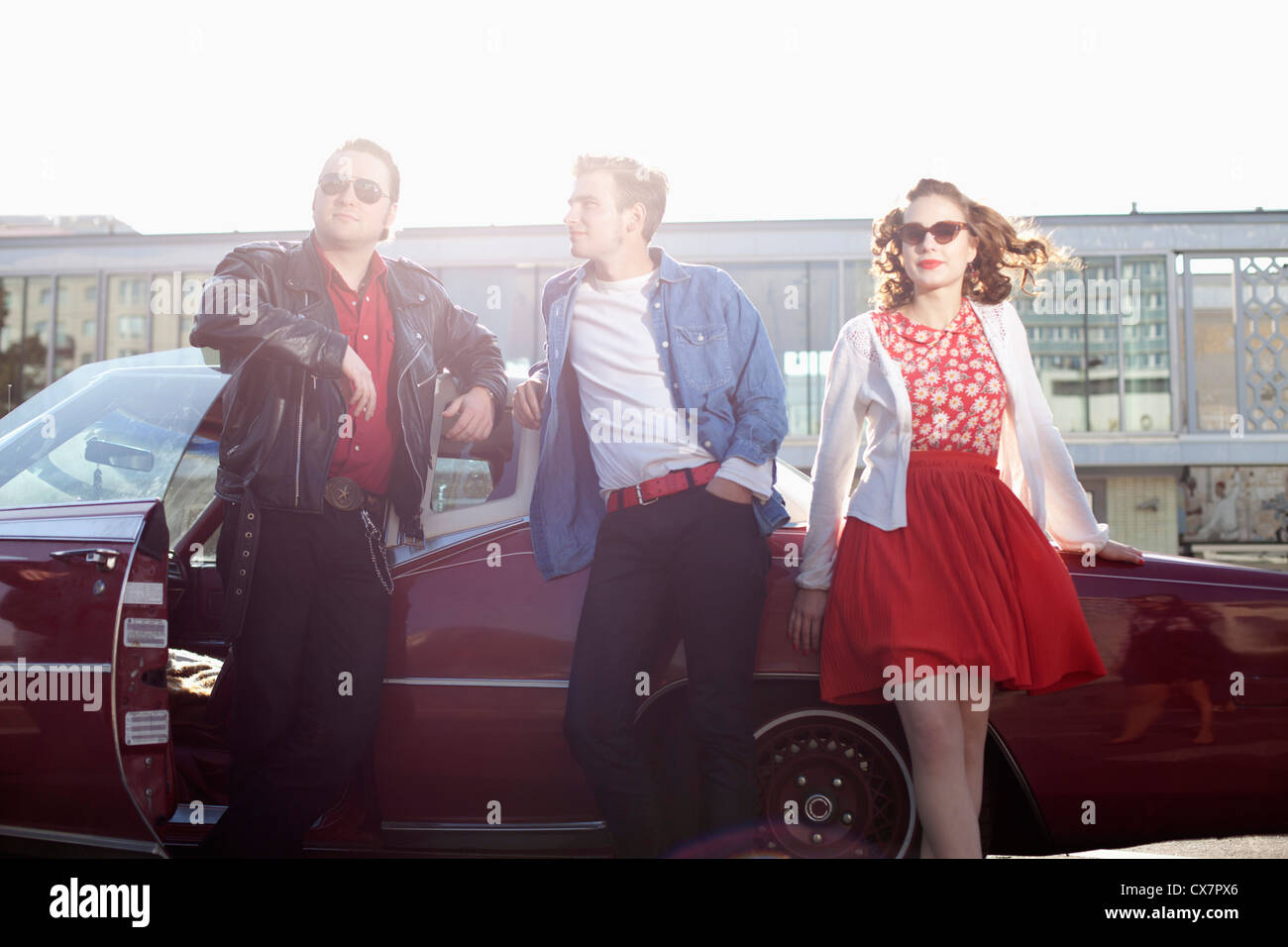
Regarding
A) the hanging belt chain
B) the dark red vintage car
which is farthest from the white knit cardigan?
the hanging belt chain

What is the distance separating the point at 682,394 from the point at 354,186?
1159 millimetres

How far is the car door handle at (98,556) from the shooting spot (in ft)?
9.56

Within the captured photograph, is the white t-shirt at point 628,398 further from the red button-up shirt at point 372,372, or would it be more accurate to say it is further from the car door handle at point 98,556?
the car door handle at point 98,556

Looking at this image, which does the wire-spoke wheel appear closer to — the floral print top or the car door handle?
the floral print top

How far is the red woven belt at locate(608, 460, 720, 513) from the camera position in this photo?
2719 mm

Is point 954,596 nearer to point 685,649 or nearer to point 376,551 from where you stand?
point 685,649

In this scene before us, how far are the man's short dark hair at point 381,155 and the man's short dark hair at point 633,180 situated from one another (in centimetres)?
59

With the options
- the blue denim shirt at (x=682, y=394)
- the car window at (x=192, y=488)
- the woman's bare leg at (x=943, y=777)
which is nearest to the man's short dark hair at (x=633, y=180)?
the blue denim shirt at (x=682, y=394)

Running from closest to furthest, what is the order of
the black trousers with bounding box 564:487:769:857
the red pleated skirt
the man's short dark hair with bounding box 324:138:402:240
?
the red pleated skirt < the black trousers with bounding box 564:487:769:857 < the man's short dark hair with bounding box 324:138:402:240

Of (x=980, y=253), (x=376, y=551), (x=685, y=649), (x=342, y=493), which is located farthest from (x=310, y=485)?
(x=980, y=253)

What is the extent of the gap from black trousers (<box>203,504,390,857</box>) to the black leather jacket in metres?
0.13

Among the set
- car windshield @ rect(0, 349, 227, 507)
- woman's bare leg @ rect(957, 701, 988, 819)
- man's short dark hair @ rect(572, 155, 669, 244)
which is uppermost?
man's short dark hair @ rect(572, 155, 669, 244)
